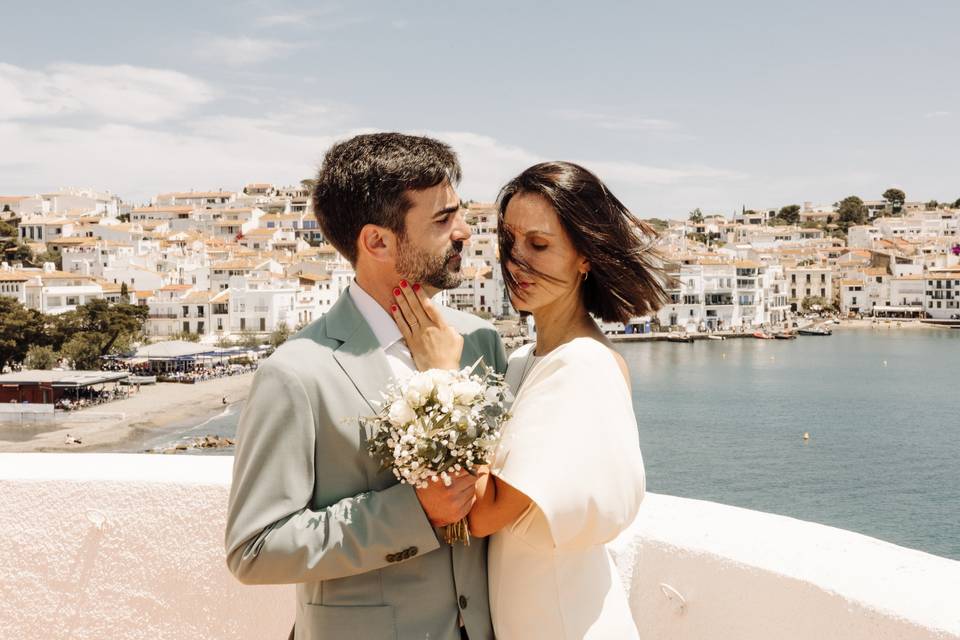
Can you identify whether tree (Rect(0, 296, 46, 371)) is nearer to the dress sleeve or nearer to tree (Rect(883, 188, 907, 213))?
the dress sleeve

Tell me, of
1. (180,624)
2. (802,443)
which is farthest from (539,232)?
(802,443)

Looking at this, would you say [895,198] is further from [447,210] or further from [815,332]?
[447,210]

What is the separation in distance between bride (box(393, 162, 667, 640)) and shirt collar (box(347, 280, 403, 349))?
19mm

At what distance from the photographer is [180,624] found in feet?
6.54

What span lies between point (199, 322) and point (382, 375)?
41167mm

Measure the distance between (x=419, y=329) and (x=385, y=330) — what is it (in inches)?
2.1

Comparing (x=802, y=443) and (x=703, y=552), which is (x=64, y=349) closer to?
(x=802, y=443)

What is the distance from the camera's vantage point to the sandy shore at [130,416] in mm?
21375

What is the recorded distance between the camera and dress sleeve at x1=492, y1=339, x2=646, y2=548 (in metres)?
1.27

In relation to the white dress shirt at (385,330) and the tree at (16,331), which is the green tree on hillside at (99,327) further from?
the white dress shirt at (385,330)

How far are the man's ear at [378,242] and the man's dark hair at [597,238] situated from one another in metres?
0.23

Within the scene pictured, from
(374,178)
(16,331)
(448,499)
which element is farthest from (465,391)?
(16,331)

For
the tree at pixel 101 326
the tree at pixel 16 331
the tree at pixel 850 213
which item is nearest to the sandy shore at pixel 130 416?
the tree at pixel 101 326

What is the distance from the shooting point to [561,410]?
4.28 ft
